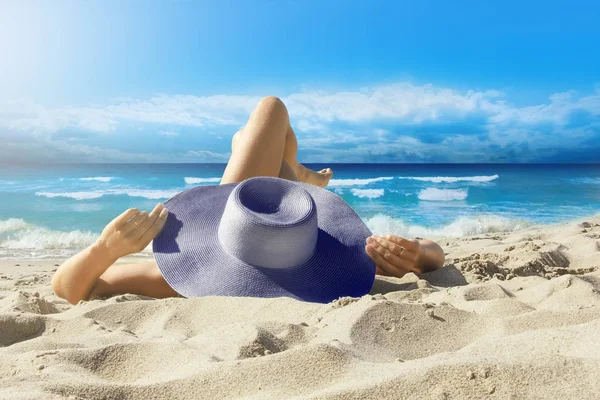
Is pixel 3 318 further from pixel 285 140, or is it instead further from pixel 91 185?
pixel 91 185

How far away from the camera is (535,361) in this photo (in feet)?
4.06

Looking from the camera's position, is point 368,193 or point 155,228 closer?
point 155,228

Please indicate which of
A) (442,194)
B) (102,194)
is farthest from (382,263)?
(102,194)

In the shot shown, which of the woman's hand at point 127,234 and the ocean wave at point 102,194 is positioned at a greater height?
the woman's hand at point 127,234

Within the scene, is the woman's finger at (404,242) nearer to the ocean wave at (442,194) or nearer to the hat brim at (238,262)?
the hat brim at (238,262)

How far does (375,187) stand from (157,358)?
19.0 meters

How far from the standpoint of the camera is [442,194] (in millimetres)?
17266

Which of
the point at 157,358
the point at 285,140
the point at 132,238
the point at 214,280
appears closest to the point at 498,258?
the point at 285,140

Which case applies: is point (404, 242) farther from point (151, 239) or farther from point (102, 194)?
point (102, 194)

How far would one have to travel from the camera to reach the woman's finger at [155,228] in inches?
106

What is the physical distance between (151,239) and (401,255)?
4.39 ft

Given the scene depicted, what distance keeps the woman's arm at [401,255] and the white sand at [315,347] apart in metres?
0.19

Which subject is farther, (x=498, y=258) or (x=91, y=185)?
(x=91, y=185)

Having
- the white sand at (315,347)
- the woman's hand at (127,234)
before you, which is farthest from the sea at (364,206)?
Answer: the white sand at (315,347)
